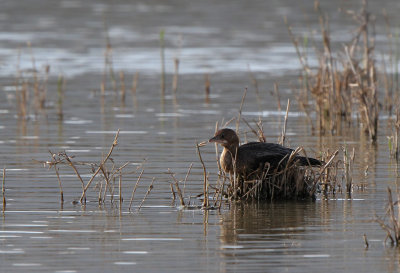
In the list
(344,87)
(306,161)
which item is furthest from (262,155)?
(344,87)

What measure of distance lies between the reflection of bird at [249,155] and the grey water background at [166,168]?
349mm

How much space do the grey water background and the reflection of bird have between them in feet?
1.15

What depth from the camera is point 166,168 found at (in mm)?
11969

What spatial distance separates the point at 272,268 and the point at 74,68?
673 inches

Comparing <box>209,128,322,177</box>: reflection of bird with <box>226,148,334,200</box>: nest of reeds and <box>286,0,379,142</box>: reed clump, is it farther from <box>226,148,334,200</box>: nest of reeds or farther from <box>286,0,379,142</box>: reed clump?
<box>286,0,379,142</box>: reed clump

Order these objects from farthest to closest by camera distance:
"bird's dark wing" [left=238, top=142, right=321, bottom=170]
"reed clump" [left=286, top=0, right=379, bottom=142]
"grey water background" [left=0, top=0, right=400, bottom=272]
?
"reed clump" [left=286, top=0, right=379, bottom=142]
"bird's dark wing" [left=238, top=142, right=321, bottom=170]
"grey water background" [left=0, top=0, right=400, bottom=272]

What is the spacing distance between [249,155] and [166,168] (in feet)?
7.27

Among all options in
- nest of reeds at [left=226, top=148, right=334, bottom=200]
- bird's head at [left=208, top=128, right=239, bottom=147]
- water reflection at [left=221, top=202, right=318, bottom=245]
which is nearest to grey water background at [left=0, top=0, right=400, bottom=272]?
water reflection at [left=221, top=202, right=318, bottom=245]

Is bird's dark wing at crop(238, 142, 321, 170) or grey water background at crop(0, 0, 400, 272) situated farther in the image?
bird's dark wing at crop(238, 142, 321, 170)

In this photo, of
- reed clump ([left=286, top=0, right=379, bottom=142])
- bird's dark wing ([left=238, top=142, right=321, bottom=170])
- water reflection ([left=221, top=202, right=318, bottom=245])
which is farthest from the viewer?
reed clump ([left=286, top=0, right=379, bottom=142])

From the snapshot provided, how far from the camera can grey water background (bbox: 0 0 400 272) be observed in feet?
24.9

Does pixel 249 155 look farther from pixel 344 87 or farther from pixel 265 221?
pixel 344 87

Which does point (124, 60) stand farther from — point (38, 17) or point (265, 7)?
point (265, 7)

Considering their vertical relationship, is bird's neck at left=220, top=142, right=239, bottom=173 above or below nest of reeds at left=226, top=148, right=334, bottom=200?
above
